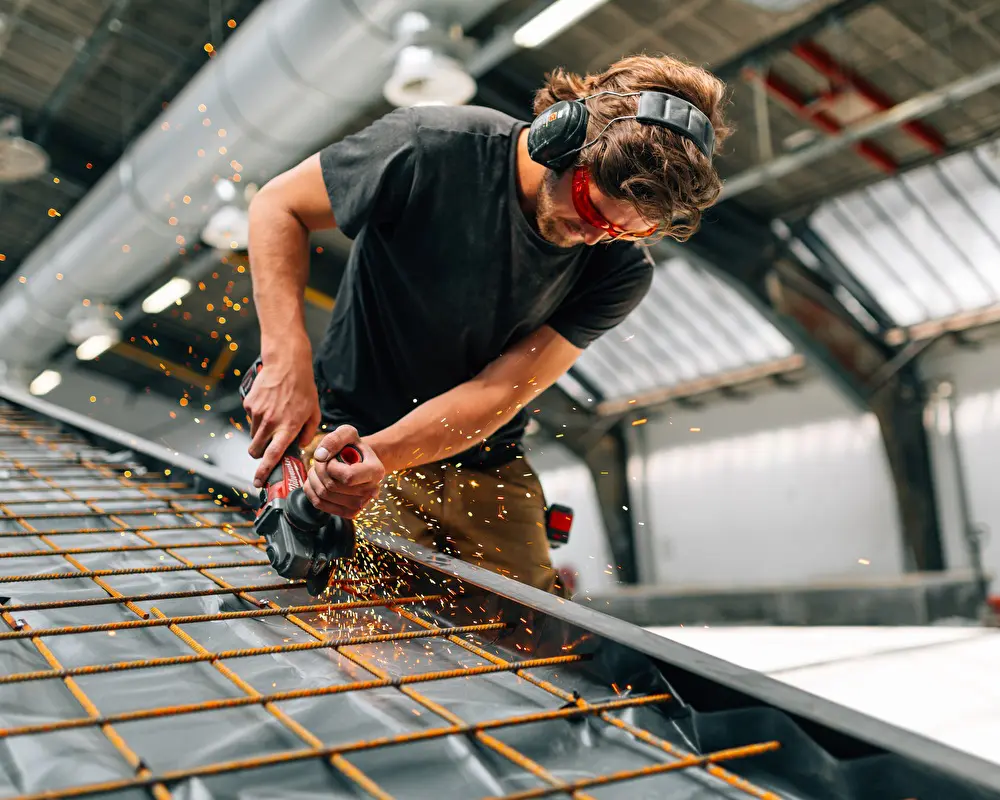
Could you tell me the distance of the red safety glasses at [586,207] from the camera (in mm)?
1441

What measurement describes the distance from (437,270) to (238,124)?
2.91 m

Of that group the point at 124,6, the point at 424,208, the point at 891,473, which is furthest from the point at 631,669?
the point at 891,473

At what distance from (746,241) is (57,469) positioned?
7480 mm

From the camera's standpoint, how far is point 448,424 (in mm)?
1646

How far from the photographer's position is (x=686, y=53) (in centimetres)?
608

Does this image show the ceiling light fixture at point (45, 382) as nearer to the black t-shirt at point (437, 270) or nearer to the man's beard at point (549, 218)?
the black t-shirt at point (437, 270)

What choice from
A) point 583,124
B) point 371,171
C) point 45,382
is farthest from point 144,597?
point 45,382

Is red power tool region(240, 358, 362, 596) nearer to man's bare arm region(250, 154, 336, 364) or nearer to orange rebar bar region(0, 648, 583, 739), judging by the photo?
orange rebar bar region(0, 648, 583, 739)

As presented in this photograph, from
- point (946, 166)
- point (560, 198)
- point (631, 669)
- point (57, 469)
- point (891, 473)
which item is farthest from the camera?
point (891, 473)

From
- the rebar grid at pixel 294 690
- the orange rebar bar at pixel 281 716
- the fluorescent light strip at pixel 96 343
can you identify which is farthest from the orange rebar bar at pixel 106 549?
the fluorescent light strip at pixel 96 343

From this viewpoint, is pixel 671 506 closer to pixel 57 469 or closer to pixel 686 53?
pixel 686 53

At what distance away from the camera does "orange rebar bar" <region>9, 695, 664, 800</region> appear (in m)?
Answer: 0.68

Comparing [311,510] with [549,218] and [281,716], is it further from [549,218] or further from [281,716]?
[549,218]

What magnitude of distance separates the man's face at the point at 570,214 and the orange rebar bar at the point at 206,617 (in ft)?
2.09
